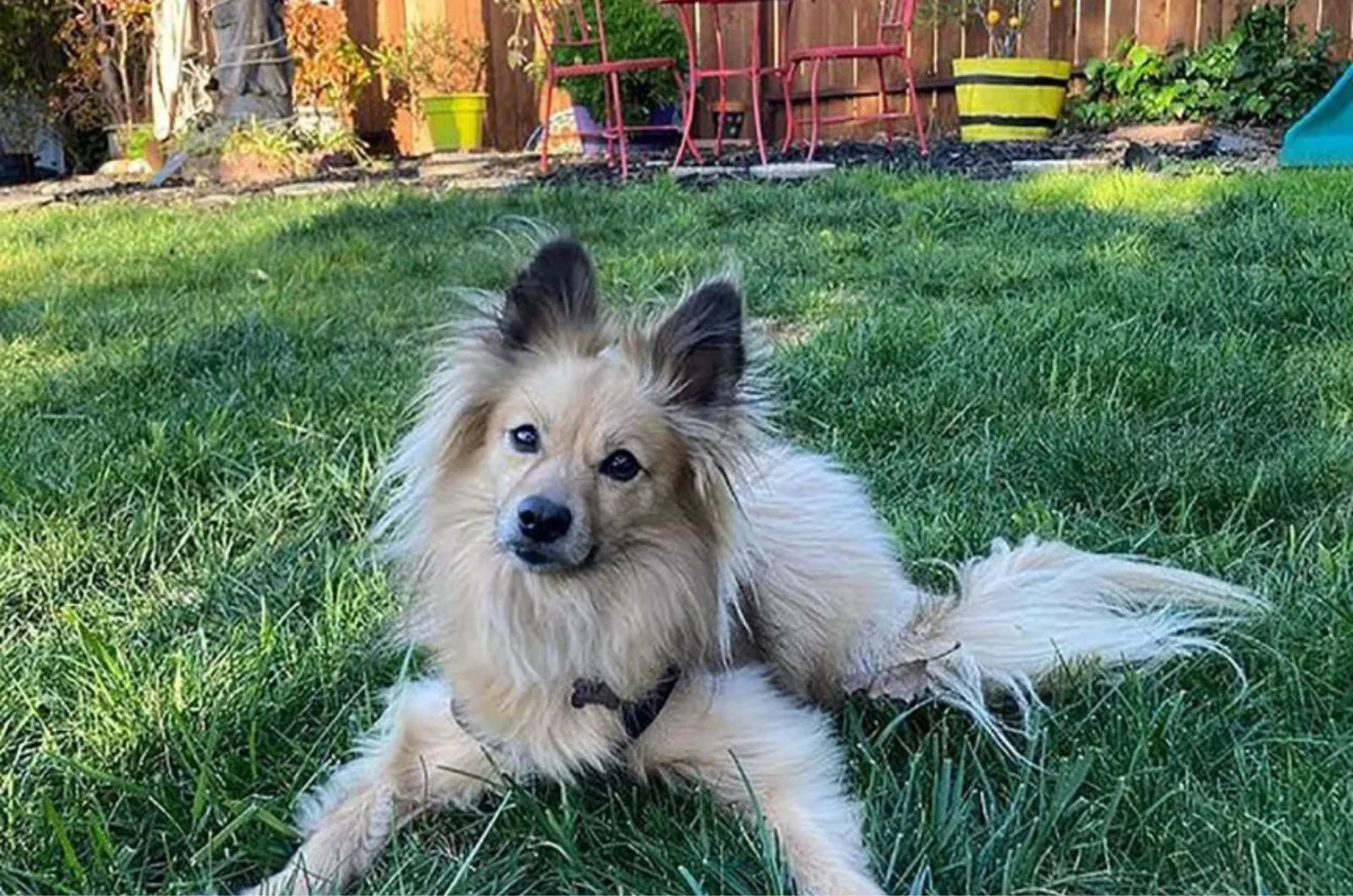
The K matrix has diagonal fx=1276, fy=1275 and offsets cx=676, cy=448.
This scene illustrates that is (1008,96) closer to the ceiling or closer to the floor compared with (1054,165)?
closer to the ceiling

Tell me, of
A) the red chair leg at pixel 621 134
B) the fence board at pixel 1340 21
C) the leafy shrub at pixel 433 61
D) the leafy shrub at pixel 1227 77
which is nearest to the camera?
the red chair leg at pixel 621 134

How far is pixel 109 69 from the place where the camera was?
1168 centimetres

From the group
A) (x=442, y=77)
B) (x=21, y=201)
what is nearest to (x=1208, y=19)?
(x=442, y=77)

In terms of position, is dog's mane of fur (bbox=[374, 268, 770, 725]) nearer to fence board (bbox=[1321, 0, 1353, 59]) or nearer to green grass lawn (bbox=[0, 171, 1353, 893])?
green grass lawn (bbox=[0, 171, 1353, 893])

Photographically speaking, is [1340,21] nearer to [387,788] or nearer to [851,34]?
[851,34]

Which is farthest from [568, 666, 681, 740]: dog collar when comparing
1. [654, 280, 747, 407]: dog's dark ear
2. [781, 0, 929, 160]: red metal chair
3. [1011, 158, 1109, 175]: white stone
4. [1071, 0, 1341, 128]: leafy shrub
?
[1071, 0, 1341, 128]: leafy shrub

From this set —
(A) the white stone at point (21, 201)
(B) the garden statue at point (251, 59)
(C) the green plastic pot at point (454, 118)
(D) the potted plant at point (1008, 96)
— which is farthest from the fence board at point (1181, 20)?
(A) the white stone at point (21, 201)

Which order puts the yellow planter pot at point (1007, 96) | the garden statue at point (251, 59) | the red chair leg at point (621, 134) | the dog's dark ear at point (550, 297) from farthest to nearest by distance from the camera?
the yellow planter pot at point (1007, 96)
the garden statue at point (251, 59)
the red chair leg at point (621, 134)
the dog's dark ear at point (550, 297)

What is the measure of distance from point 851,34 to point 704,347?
32.5 feet

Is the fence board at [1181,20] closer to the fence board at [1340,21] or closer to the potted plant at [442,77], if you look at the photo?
the fence board at [1340,21]

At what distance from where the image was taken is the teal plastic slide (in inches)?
276

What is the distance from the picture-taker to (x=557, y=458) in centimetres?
174

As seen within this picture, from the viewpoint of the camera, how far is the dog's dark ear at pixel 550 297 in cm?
184

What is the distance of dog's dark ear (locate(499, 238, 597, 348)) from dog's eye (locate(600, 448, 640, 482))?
0.23 m
